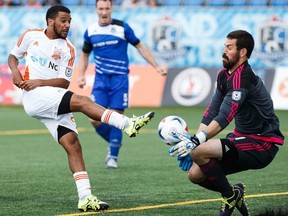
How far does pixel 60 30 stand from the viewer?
32.5ft

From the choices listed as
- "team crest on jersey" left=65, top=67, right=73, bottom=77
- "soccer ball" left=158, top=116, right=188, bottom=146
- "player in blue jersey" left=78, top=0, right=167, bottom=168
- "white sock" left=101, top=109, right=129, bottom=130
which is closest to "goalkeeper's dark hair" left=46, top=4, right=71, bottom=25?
"team crest on jersey" left=65, top=67, right=73, bottom=77

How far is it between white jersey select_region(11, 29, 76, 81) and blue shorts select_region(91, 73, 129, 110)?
147 inches

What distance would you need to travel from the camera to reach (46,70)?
987 centimetres

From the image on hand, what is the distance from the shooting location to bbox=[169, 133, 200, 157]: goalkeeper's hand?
831 centimetres

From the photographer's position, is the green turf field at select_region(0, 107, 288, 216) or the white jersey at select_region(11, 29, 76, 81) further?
the white jersey at select_region(11, 29, 76, 81)

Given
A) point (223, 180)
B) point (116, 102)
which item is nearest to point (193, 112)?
point (116, 102)

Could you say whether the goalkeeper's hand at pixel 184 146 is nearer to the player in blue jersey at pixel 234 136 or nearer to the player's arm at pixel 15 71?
the player in blue jersey at pixel 234 136

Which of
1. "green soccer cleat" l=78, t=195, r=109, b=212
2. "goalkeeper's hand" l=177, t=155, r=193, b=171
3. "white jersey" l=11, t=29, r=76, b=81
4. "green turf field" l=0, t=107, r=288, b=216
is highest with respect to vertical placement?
"white jersey" l=11, t=29, r=76, b=81

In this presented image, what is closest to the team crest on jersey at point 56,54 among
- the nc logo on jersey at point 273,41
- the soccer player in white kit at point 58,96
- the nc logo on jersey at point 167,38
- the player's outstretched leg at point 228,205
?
the soccer player in white kit at point 58,96

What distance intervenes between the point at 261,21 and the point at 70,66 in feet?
46.9

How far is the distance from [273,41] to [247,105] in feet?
49.2

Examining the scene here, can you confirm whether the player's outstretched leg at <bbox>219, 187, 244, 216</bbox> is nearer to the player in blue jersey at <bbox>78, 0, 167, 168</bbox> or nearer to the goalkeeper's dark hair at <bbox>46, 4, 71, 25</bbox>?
the goalkeeper's dark hair at <bbox>46, 4, 71, 25</bbox>

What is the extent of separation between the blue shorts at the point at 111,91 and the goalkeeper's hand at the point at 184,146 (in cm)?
544

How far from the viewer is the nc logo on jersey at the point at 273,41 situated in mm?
23266
